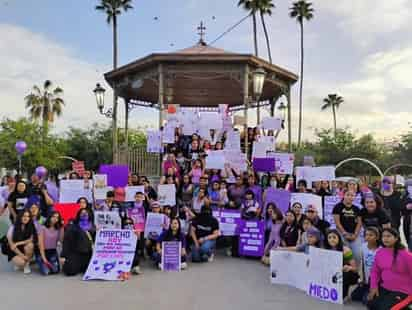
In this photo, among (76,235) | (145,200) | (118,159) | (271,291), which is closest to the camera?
(271,291)

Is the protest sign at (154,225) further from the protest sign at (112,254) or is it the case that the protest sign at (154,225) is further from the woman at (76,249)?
the woman at (76,249)

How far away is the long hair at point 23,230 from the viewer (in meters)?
6.88

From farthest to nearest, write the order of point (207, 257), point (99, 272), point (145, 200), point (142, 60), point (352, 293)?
point (142, 60) < point (145, 200) < point (207, 257) < point (99, 272) < point (352, 293)

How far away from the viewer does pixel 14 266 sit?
23.0 feet

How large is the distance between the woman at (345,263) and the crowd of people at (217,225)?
0.04 ft

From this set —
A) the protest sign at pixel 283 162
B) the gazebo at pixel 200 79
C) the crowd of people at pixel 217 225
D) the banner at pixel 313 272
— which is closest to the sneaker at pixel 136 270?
the crowd of people at pixel 217 225

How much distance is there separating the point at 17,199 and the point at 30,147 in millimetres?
26973

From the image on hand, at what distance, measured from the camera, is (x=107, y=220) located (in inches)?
283

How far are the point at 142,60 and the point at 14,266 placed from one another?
26.9ft

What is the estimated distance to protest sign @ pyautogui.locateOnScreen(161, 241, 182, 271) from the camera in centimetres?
686

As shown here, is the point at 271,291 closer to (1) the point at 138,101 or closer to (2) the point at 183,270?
(2) the point at 183,270

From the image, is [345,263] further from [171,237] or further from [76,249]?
[76,249]

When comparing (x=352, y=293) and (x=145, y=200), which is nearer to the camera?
(x=352, y=293)

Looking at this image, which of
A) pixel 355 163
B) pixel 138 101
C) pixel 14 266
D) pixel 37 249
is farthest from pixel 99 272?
pixel 355 163
